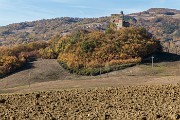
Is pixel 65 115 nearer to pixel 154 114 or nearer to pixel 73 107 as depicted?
pixel 73 107

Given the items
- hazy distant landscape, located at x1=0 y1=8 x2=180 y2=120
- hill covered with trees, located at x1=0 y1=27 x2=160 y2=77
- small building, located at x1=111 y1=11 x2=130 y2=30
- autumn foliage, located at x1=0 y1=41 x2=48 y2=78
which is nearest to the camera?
hazy distant landscape, located at x1=0 y1=8 x2=180 y2=120

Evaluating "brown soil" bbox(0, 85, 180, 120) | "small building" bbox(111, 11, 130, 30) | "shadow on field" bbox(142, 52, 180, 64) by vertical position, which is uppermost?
"small building" bbox(111, 11, 130, 30)

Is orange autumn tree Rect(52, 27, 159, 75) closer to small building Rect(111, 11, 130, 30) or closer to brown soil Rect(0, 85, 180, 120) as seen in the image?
small building Rect(111, 11, 130, 30)

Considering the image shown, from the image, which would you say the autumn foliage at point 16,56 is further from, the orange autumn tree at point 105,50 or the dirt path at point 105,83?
the dirt path at point 105,83

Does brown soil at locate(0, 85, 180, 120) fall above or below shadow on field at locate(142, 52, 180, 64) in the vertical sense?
below

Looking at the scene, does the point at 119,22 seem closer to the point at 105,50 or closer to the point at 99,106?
the point at 105,50

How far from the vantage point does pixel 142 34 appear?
98.6m

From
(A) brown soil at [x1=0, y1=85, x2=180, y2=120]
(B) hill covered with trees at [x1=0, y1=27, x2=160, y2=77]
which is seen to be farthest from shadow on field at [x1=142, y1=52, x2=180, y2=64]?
(A) brown soil at [x1=0, y1=85, x2=180, y2=120]

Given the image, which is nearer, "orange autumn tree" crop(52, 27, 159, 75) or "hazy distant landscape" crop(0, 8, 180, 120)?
"hazy distant landscape" crop(0, 8, 180, 120)

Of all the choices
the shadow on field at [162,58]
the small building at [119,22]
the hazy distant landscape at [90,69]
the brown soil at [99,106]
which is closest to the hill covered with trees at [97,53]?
the hazy distant landscape at [90,69]

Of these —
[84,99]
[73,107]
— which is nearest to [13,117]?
[73,107]

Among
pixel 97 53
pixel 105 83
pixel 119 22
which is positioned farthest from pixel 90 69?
pixel 119 22

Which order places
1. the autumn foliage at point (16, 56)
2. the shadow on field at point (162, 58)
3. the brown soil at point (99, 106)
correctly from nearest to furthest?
the brown soil at point (99, 106) → the shadow on field at point (162, 58) → the autumn foliage at point (16, 56)

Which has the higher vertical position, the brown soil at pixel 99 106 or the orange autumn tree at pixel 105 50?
the orange autumn tree at pixel 105 50
